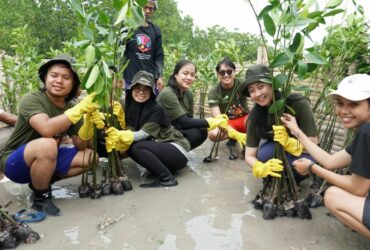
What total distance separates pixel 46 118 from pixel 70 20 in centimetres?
1851

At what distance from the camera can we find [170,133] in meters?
3.12

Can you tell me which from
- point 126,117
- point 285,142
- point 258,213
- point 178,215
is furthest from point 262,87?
point 126,117

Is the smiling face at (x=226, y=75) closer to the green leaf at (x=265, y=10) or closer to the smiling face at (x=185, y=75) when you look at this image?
the smiling face at (x=185, y=75)

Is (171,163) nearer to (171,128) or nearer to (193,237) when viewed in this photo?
(171,128)

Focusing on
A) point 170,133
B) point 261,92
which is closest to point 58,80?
point 170,133

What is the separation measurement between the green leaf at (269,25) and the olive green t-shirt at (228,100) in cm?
174

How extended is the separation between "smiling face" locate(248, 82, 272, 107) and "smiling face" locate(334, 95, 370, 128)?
536 millimetres

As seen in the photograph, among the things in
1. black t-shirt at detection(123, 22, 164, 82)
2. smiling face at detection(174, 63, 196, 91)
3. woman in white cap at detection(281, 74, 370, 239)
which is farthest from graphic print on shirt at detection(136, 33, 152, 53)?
woman in white cap at detection(281, 74, 370, 239)

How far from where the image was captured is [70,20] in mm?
19016

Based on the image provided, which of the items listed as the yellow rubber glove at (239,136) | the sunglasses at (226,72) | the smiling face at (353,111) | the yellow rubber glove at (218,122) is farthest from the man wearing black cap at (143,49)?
the smiling face at (353,111)

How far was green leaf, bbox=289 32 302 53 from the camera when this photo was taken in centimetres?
192

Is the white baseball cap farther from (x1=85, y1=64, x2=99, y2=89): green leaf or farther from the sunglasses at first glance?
the sunglasses

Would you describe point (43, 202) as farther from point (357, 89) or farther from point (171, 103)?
point (357, 89)

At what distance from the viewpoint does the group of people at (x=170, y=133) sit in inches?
70.7
